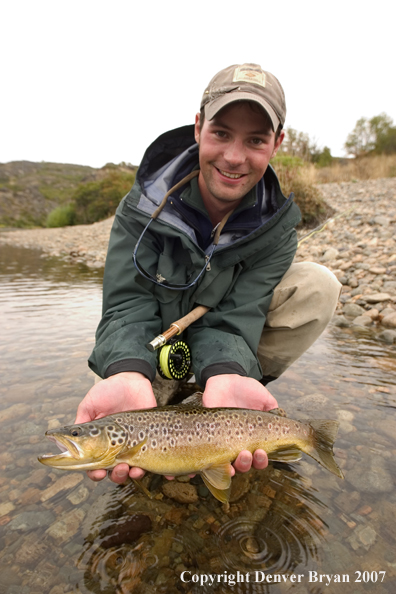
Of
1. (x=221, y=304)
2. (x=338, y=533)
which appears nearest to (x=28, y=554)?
(x=338, y=533)

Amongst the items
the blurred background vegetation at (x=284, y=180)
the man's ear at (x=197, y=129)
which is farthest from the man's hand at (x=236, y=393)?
the blurred background vegetation at (x=284, y=180)

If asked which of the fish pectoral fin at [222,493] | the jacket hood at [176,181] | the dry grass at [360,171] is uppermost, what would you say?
the dry grass at [360,171]

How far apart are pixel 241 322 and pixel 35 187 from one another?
95895 mm

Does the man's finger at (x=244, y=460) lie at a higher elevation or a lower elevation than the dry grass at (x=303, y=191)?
lower

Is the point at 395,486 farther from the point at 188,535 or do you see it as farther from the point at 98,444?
the point at 98,444

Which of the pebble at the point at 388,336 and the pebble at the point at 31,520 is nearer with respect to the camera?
the pebble at the point at 31,520

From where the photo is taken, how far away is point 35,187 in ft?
290

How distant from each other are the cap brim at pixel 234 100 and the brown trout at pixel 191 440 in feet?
6.63

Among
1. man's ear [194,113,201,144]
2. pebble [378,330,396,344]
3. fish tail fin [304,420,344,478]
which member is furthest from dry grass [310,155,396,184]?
fish tail fin [304,420,344,478]

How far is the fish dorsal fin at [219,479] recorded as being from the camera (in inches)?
87.9

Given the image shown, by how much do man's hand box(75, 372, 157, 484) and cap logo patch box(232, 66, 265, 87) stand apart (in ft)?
7.33

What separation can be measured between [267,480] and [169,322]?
54.0 inches

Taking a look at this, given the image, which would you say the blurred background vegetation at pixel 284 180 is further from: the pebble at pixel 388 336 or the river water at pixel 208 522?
the river water at pixel 208 522

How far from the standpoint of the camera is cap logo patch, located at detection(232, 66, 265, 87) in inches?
114
